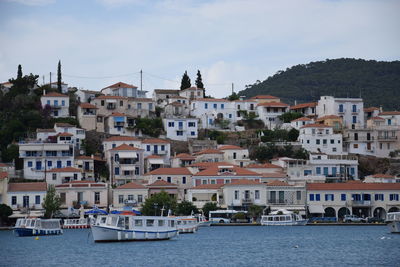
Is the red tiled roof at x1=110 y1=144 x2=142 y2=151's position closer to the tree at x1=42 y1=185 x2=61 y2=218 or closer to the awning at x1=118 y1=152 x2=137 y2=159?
the awning at x1=118 y1=152 x2=137 y2=159

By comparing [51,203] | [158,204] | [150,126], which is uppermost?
[150,126]

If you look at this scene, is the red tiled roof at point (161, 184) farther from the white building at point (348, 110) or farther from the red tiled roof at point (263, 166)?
the white building at point (348, 110)

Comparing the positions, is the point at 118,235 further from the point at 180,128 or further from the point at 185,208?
the point at 180,128

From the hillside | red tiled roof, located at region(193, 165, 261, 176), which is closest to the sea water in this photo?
red tiled roof, located at region(193, 165, 261, 176)

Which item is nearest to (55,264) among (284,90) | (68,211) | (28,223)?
(28,223)

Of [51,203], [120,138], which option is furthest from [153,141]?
[51,203]

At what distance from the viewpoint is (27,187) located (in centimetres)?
8975

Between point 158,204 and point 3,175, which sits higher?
point 3,175

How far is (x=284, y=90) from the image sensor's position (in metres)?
186

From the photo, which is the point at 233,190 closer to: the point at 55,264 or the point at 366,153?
the point at 366,153

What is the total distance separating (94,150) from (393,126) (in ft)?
127

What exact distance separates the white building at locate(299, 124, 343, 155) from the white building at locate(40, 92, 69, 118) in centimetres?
3061

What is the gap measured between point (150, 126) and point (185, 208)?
23.7 metres

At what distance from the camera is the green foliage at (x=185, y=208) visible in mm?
88125
